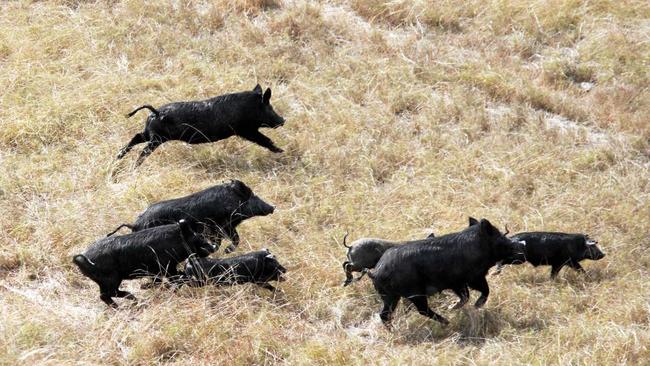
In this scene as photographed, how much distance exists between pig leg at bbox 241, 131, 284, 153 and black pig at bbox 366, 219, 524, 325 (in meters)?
3.21

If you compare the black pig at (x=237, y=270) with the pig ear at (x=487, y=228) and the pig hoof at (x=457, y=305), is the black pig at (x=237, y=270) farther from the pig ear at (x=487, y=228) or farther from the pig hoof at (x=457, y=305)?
the pig ear at (x=487, y=228)

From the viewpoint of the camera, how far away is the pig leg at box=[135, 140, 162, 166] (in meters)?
10.5

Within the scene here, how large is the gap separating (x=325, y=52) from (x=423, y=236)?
424 centimetres

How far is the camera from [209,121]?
10711 millimetres

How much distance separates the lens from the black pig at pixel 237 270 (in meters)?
8.23

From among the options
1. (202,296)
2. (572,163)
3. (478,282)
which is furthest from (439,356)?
(572,163)

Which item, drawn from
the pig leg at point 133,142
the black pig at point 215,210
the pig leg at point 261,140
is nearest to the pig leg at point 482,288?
the black pig at point 215,210

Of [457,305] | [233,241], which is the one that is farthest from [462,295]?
[233,241]

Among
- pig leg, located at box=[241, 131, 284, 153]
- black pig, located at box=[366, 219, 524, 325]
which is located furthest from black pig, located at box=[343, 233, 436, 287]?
pig leg, located at box=[241, 131, 284, 153]

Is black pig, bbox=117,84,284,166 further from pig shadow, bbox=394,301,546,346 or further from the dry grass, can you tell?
pig shadow, bbox=394,301,546,346

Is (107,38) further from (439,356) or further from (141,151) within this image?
(439,356)

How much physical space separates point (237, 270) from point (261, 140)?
9.77 ft

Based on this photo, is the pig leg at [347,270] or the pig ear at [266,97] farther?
the pig ear at [266,97]

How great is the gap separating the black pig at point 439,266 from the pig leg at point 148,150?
3.49 metres
